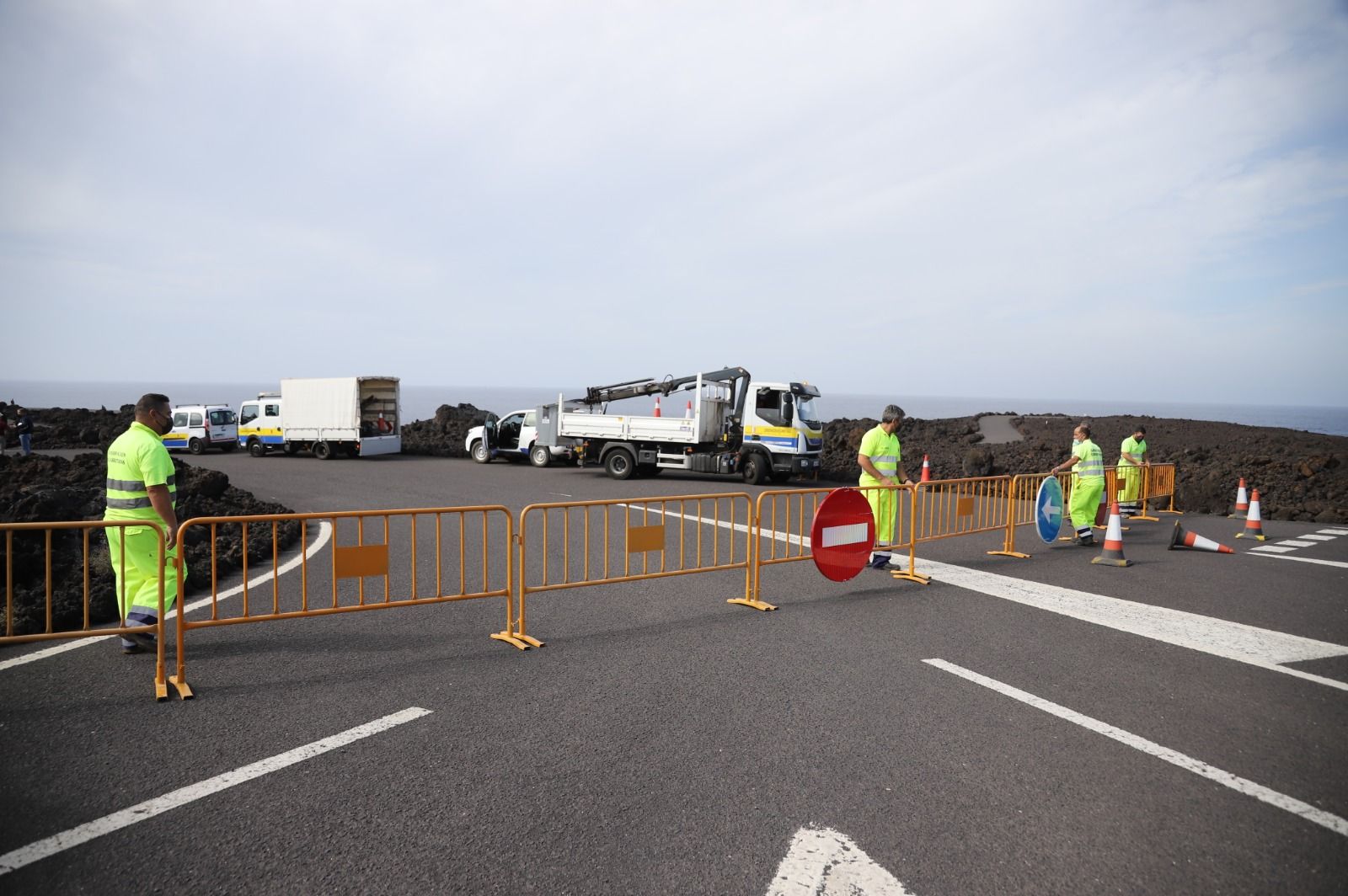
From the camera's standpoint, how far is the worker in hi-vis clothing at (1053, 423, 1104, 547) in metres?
10.7

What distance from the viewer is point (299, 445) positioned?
27484 millimetres

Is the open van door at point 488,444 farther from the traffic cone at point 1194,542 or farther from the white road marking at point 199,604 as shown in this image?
the traffic cone at point 1194,542

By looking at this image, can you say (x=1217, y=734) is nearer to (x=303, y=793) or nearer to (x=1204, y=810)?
(x=1204, y=810)

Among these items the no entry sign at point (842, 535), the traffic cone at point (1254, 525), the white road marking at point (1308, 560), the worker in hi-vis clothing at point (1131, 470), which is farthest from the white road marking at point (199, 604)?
the worker in hi-vis clothing at point (1131, 470)

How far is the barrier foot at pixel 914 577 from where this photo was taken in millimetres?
8339

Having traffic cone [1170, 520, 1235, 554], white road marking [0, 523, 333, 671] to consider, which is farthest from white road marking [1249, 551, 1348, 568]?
white road marking [0, 523, 333, 671]

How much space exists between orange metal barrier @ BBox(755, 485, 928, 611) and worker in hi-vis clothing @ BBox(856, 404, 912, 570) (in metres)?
0.08

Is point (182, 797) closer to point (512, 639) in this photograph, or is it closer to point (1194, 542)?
point (512, 639)

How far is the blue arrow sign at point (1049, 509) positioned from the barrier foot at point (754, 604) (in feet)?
15.3

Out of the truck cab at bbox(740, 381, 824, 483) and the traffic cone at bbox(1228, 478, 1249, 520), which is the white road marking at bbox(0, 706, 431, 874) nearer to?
the traffic cone at bbox(1228, 478, 1249, 520)

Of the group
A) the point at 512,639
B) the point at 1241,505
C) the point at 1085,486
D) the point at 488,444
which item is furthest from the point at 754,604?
the point at 488,444

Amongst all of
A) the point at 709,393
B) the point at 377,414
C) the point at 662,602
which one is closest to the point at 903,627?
the point at 662,602

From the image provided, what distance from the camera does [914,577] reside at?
331 inches

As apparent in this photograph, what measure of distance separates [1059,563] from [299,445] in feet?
83.3
